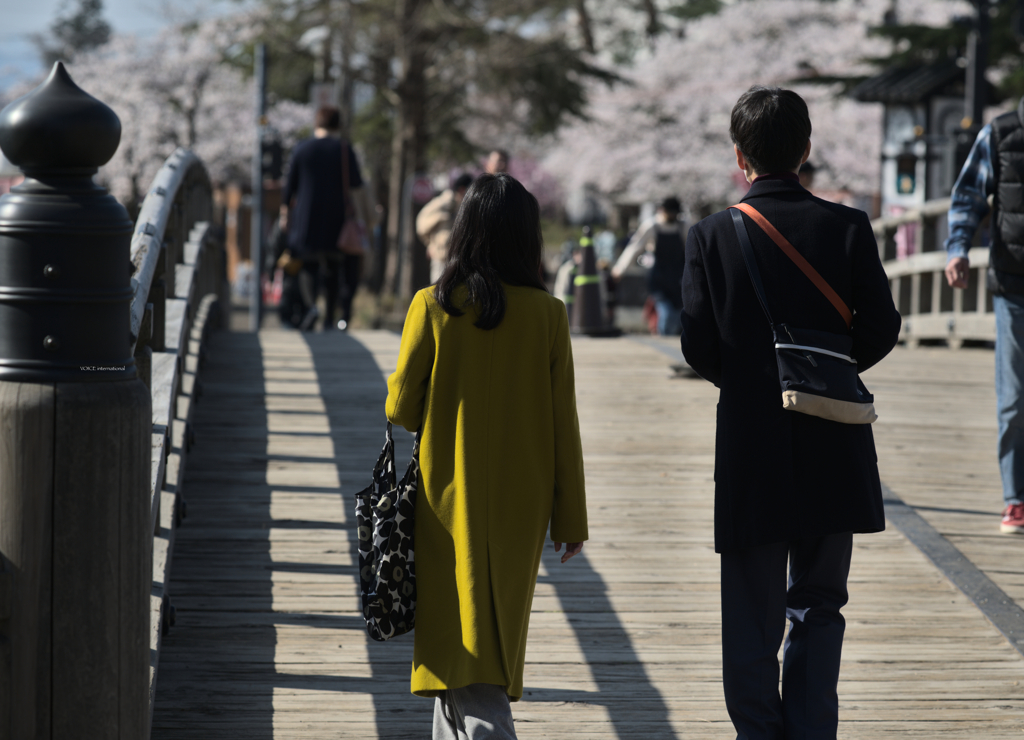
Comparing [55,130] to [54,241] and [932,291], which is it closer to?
[54,241]

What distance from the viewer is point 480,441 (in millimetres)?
2629

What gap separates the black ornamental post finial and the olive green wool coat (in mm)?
720

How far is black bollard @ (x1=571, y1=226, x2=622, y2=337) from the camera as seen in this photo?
13078 millimetres

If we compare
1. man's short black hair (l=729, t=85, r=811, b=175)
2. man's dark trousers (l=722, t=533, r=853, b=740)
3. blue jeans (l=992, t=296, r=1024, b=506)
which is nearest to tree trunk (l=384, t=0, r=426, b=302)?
blue jeans (l=992, t=296, r=1024, b=506)

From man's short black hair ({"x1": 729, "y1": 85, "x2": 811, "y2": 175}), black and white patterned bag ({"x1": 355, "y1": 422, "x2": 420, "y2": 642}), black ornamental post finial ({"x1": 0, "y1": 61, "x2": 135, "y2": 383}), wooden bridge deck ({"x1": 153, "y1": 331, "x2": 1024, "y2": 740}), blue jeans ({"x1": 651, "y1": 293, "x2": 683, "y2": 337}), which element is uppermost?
man's short black hair ({"x1": 729, "y1": 85, "x2": 811, "y2": 175})

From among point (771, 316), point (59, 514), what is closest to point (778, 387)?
point (771, 316)

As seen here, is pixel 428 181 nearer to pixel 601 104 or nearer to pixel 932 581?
pixel 932 581

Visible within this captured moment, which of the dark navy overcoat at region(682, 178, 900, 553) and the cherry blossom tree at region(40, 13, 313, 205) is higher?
the cherry blossom tree at region(40, 13, 313, 205)

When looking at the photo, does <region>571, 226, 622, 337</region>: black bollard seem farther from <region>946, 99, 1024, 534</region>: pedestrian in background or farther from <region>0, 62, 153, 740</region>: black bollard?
<region>0, 62, 153, 740</region>: black bollard

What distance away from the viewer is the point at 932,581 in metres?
4.30

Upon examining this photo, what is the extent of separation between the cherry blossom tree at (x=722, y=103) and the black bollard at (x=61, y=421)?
34280 mm

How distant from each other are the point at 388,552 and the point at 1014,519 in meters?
3.08

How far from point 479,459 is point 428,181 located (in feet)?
51.7

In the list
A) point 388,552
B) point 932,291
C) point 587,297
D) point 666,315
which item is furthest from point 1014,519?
point 587,297
